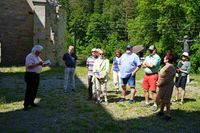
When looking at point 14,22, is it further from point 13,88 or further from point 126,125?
point 126,125

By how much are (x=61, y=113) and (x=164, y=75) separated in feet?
10.5

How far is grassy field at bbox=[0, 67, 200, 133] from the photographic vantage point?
9703 millimetres

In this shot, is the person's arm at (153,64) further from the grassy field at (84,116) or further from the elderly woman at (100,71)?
the elderly woman at (100,71)

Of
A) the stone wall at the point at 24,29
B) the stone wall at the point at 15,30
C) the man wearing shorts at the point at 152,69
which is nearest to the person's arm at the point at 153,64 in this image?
the man wearing shorts at the point at 152,69

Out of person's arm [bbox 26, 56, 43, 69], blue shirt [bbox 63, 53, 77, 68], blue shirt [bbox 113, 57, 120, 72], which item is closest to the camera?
person's arm [bbox 26, 56, 43, 69]

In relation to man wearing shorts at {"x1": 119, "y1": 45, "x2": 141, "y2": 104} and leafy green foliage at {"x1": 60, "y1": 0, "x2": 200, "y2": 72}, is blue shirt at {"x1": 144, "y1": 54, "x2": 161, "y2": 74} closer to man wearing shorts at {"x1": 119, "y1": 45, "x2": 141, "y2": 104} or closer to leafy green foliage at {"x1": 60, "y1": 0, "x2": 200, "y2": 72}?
man wearing shorts at {"x1": 119, "y1": 45, "x2": 141, "y2": 104}

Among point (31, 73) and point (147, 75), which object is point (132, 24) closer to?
point (147, 75)

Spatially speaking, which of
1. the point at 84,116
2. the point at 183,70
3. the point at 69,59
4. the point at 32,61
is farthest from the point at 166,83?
the point at 69,59

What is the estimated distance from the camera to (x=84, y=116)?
1113 centimetres

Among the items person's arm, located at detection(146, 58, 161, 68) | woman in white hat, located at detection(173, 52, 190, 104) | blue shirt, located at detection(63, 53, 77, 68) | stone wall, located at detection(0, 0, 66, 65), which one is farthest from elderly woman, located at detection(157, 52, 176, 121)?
stone wall, located at detection(0, 0, 66, 65)

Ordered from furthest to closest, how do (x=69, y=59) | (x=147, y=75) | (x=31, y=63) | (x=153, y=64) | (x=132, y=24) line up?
(x=132, y=24) → (x=69, y=59) → (x=147, y=75) → (x=153, y=64) → (x=31, y=63)

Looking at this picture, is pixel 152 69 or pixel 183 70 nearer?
pixel 152 69

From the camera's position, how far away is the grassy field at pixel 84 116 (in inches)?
382

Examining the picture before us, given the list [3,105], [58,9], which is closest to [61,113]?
[3,105]
